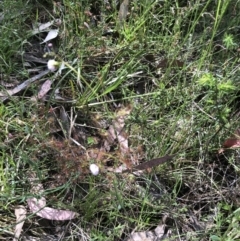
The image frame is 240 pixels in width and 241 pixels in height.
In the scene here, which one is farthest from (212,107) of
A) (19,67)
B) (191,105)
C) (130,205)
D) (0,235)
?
(0,235)

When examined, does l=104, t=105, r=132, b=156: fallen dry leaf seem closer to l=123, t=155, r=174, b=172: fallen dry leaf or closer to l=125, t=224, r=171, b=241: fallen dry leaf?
l=123, t=155, r=174, b=172: fallen dry leaf

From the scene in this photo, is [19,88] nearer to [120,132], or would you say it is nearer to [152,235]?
[120,132]

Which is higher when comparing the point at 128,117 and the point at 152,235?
the point at 128,117

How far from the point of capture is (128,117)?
2008 millimetres

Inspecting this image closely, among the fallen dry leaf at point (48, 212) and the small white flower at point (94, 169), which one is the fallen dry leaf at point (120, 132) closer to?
the small white flower at point (94, 169)

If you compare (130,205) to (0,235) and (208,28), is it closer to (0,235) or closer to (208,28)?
(0,235)

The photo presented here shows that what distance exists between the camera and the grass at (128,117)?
185 cm

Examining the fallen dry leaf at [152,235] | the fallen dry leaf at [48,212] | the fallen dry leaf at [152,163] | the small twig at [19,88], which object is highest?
the small twig at [19,88]

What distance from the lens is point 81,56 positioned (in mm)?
2037

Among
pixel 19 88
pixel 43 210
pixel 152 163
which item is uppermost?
pixel 19 88

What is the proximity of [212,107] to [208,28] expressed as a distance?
37 centimetres

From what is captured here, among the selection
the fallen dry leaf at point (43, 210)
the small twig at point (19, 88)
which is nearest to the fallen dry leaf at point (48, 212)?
the fallen dry leaf at point (43, 210)

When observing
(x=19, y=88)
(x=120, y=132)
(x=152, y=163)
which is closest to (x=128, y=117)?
(x=120, y=132)

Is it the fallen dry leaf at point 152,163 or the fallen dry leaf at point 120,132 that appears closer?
the fallen dry leaf at point 152,163
